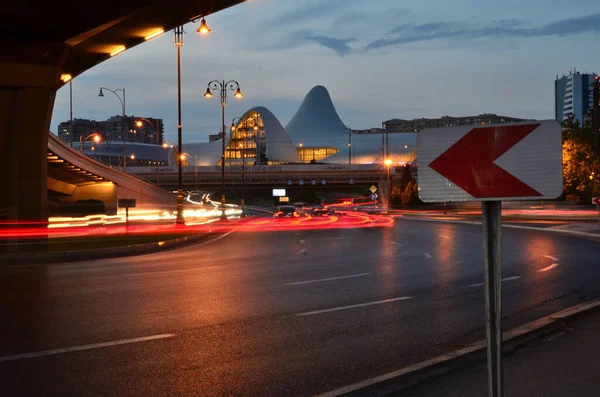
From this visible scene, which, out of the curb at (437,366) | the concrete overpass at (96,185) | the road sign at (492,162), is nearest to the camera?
the road sign at (492,162)

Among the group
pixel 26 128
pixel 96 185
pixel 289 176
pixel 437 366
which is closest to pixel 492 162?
pixel 437 366

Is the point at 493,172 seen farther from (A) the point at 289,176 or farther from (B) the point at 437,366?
(A) the point at 289,176

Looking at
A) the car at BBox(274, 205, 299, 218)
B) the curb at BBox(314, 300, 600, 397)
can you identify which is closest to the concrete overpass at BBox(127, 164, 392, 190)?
the car at BBox(274, 205, 299, 218)

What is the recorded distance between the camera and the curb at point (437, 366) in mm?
5941

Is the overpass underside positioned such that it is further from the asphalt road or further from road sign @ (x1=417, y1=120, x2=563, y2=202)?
road sign @ (x1=417, y1=120, x2=563, y2=202)

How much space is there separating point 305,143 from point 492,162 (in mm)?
143096

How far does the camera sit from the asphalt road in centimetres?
669

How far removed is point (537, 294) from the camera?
1206 centimetres

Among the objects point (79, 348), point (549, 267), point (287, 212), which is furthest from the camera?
point (287, 212)

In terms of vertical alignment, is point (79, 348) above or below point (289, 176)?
below

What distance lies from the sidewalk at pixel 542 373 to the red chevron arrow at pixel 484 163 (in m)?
2.83

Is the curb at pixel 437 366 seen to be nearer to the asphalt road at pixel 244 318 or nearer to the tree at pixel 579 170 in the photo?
the asphalt road at pixel 244 318

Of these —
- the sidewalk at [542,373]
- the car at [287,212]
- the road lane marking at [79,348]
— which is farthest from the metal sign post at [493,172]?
the car at [287,212]

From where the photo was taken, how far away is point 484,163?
12.6ft
